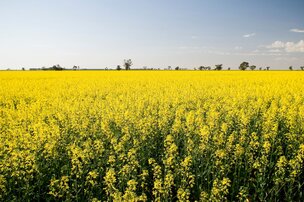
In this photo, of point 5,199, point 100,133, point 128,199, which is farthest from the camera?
point 100,133

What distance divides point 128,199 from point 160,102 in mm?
8508

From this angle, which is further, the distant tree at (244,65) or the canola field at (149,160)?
the distant tree at (244,65)

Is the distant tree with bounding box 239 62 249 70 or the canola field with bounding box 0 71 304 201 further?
the distant tree with bounding box 239 62 249 70

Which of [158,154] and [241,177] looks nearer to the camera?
[241,177]

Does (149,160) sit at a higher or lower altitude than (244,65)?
lower

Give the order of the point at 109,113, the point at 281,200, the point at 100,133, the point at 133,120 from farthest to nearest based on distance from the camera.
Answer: the point at 109,113 → the point at 133,120 → the point at 100,133 → the point at 281,200

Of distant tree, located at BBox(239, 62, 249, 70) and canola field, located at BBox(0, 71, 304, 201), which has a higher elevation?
distant tree, located at BBox(239, 62, 249, 70)

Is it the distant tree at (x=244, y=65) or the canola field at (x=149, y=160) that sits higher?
the distant tree at (x=244, y=65)

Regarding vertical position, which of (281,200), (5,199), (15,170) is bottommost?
(281,200)

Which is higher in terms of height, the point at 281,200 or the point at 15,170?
the point at 15,170

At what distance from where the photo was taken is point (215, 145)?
5.96 meters

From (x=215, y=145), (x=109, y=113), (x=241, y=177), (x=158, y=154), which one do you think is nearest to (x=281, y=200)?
(x=241, y=177)

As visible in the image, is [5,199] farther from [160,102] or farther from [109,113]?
[160,102]

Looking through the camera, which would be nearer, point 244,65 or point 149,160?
point 149,160
